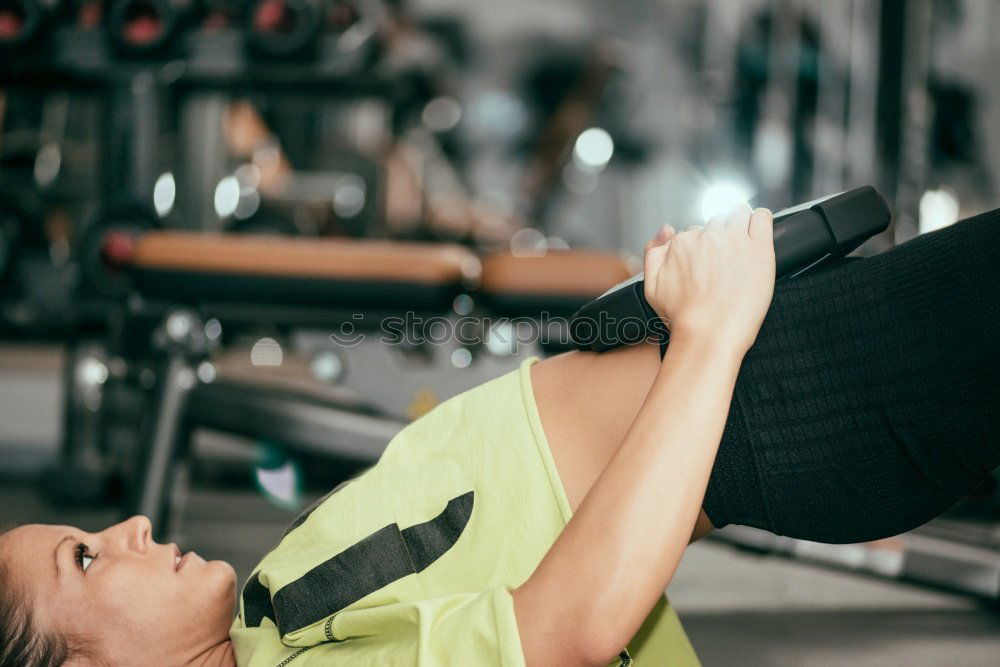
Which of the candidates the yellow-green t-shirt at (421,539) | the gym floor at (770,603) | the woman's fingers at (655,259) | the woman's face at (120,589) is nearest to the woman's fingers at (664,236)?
the woman's fingers at (655,259)

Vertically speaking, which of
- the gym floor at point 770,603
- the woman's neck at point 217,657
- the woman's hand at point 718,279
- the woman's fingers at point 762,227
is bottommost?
the gym floor at point 770,603

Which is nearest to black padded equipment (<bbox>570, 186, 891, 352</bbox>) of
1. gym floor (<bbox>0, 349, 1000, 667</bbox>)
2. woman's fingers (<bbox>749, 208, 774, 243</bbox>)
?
woman's fingers (<bbox>749, 208, 774, 243</bbox>)

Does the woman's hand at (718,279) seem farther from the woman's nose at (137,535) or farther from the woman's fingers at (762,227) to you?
the woman's nose at (137,535)

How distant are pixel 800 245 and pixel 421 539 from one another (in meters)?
0.36

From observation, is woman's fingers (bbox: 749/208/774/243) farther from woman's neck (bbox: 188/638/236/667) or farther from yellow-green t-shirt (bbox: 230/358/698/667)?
woman's neck (bbox: 188/638/236/667)

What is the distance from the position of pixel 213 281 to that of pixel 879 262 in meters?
1.27

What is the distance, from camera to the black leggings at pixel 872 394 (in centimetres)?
62

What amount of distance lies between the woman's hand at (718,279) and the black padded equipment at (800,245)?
0.02 m

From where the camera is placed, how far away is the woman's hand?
621mm

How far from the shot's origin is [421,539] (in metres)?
0.70

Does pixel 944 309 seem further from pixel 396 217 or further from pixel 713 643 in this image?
pixel 396 217

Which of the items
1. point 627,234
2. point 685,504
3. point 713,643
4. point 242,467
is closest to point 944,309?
point 685,504

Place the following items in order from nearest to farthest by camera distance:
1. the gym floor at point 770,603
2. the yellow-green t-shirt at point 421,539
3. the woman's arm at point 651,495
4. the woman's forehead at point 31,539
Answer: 1. the woman's arm at point 651,495
2. the yellow-green t-shirt at point 421,539
3. the woman's forehead at point 31,539
4. the gym floor at point 770,603

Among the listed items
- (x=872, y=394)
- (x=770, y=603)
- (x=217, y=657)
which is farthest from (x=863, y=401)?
(x=770, y=603)
